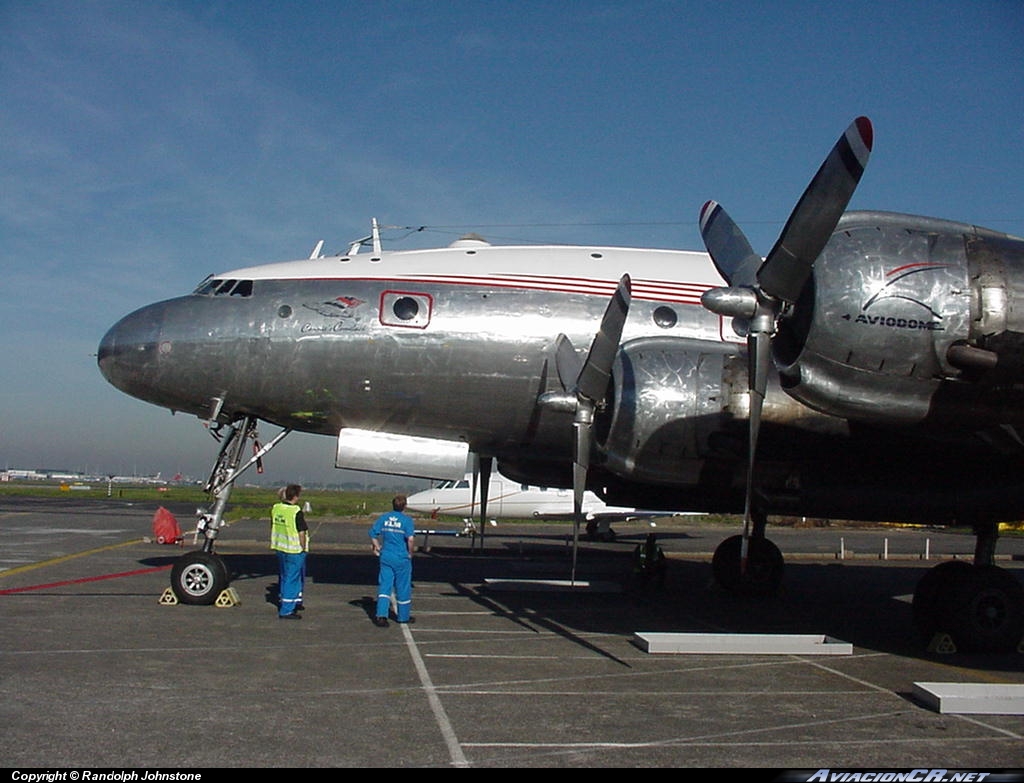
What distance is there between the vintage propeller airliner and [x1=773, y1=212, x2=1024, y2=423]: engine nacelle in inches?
0.7

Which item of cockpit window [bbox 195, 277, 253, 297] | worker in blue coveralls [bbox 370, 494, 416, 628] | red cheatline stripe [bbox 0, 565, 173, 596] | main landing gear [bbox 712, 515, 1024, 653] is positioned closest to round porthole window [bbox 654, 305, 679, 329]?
main landing gear [bbox 712, 515, 1024, 653]

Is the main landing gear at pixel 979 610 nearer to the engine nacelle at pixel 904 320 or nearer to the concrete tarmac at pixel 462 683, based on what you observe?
the concrete tarmac at pixel 462 683

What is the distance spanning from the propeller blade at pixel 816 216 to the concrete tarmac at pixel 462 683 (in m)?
3.50

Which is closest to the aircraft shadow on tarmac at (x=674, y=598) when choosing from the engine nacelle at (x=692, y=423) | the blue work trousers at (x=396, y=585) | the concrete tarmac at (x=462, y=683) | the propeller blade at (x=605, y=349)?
the concrete tarmac at (x=462, y=683)

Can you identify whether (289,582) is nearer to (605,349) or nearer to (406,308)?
(406,308)

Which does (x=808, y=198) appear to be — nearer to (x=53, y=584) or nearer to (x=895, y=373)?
(x=895, y=373)

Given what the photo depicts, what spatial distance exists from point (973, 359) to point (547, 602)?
27.3 feet

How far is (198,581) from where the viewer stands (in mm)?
12484

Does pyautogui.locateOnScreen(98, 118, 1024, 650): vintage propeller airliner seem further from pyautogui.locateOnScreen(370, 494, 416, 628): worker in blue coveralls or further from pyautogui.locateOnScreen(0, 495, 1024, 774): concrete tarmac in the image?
pyautogui.locateOnScreen(370, 494, 416, 628): worker in blue coveralls

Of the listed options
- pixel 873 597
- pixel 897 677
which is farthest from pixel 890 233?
pixel 873 597

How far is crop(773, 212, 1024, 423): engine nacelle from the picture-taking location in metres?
7.64

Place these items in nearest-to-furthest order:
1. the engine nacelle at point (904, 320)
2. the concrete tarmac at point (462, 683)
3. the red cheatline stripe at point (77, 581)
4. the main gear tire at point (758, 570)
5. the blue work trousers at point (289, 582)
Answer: the concrete tarmac at point (462, 683), the engine nacelle at point (904, 320), the blue work trousers at point (289, 582), the red cheatline stripe at point (77, 581), the main gear tire at point (758, 570)

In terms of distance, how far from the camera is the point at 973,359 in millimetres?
7574

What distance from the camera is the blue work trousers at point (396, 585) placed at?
1135 centimetres
